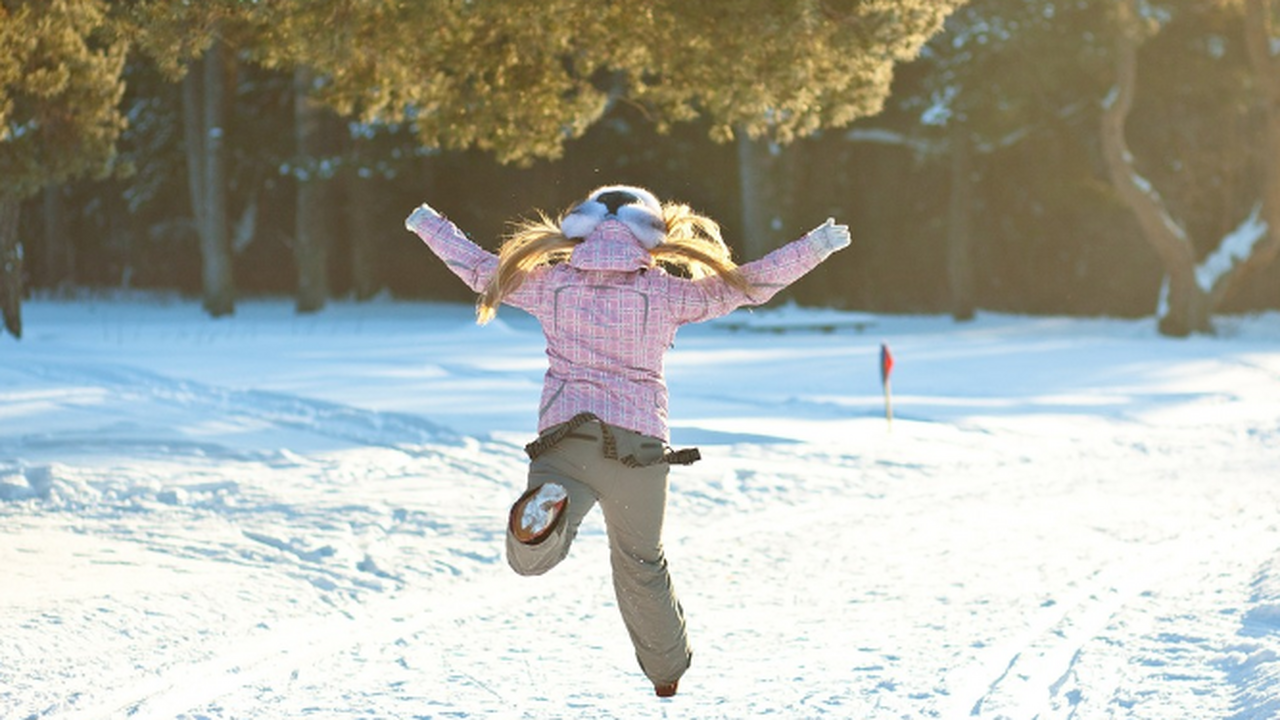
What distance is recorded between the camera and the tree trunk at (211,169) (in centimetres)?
2858

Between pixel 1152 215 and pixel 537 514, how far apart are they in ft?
76.9

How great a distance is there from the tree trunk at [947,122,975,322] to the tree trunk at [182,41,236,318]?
12339 millimetres

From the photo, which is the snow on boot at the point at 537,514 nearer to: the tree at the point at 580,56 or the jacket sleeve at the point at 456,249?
the jacket sleeve at the point at 456,249

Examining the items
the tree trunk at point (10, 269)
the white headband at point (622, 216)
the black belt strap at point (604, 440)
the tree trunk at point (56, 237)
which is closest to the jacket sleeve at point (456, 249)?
the white headband at point (622, 216)

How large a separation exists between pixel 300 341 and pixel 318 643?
18006 millimetres

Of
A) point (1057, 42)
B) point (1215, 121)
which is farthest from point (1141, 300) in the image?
point (1057, 42)

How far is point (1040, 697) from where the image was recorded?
6000 mm

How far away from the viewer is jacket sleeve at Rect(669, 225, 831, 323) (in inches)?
208

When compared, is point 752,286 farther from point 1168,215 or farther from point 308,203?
point 308,203

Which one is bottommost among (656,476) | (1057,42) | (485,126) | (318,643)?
(318,643)

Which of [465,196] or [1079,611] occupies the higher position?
[465,196]

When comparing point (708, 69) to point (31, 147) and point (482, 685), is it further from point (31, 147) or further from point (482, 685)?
point (31, 147)

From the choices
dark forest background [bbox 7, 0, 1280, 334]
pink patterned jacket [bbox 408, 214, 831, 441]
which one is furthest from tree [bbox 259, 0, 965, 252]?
dark forest background [bbox 7, 0, 1280, 334]

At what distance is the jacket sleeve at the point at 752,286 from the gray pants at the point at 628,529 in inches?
17.2
